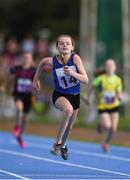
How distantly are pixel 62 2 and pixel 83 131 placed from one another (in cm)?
2004

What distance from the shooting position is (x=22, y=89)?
20328 mm

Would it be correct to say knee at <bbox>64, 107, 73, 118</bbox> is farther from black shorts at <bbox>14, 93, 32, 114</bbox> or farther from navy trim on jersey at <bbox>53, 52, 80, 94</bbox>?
black shorts at <bbox>14, 93, 32, 114</bbox>

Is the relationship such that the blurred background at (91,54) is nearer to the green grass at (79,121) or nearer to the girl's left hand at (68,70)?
the green grass at (79,121)

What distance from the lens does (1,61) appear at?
102 ft

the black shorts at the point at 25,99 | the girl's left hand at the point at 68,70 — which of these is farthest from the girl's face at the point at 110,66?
the girl's left hand at the point at 68,70

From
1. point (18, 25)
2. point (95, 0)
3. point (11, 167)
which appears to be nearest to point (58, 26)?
point (18, 25)

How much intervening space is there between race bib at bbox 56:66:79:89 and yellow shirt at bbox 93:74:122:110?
5.14 metres

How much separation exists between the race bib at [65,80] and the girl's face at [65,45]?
11.0 inches

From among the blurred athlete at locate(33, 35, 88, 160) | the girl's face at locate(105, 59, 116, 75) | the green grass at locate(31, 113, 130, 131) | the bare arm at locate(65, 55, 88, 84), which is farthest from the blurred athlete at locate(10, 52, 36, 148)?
the bare arm at locate(65, 55, 88, 84)

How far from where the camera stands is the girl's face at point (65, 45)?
13656 millimetres

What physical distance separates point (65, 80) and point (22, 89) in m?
6.61

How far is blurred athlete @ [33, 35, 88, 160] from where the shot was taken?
13.6m

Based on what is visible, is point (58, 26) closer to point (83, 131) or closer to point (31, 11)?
point (31, 11)

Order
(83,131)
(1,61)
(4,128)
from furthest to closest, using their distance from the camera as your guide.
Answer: (1,61), (4,128), (83,131)
